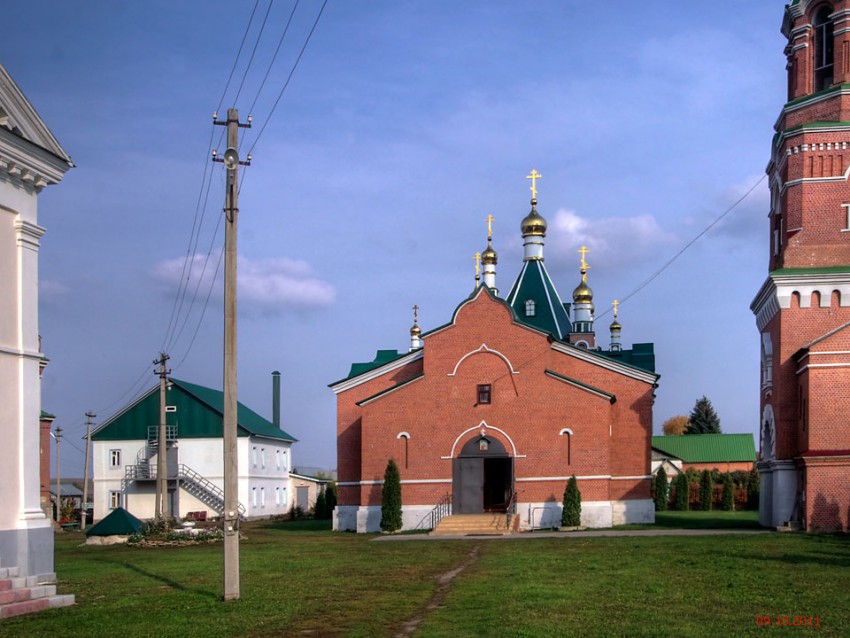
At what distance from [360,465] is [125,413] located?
2207cm

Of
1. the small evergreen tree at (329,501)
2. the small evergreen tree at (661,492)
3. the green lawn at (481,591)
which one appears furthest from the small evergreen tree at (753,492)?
the green lawn at (481,591)

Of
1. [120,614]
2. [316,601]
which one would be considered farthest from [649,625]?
A: [120,614]

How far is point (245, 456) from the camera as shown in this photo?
54.0 m

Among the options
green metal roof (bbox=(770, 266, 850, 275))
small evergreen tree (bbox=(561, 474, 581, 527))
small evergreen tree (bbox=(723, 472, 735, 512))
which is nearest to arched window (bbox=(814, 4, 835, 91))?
green metal roof (bbox=(770, 266, 850, 275))

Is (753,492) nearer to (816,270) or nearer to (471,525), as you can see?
(471,525)

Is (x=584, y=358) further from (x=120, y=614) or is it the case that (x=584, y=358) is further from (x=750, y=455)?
(x=750, y=455)

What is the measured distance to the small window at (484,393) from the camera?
34.8 metres

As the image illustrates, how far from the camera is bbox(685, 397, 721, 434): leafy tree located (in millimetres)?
89644

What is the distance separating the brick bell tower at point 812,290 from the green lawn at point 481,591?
3.36m

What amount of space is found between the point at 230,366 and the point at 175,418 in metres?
41.4

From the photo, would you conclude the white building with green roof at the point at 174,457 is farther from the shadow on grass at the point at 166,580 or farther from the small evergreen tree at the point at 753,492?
the shadow on grass at the point at 166,580

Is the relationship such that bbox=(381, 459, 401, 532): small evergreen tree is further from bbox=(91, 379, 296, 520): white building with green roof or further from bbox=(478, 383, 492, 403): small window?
bbox=(91, 379, 296, 520): white building with green roof

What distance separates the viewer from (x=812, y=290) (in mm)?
→ 28922

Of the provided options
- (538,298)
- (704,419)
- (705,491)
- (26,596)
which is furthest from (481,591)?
(704,419)
